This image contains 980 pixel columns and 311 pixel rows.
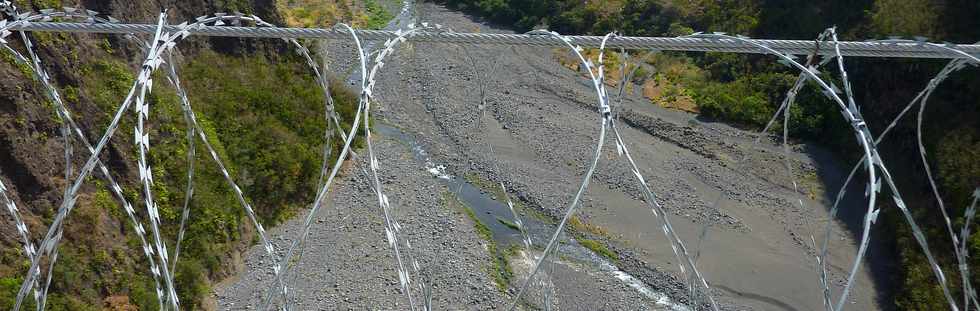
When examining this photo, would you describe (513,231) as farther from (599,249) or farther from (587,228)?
(599,249)

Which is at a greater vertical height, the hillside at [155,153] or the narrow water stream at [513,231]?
the hillside at [155,153]

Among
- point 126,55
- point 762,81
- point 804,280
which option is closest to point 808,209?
point 804,280

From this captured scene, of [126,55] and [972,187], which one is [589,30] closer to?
[972,187]

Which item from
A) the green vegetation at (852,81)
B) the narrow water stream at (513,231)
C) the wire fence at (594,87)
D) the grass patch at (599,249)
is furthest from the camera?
the grass patch at (599,249)

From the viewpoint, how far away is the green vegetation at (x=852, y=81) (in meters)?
12.4

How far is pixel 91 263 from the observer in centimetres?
856

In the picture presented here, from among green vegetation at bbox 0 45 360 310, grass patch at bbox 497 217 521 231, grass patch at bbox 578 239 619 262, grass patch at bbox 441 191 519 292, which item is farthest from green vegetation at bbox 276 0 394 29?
grass patch at bbox 578 239 619 262

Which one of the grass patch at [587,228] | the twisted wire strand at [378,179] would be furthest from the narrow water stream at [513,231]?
the twisted wire strand at [378,179]

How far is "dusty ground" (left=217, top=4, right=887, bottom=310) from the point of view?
11477 mm

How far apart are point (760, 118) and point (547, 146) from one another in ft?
25.7

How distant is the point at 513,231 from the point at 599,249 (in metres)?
2.17

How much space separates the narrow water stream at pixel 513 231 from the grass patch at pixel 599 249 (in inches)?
4.9

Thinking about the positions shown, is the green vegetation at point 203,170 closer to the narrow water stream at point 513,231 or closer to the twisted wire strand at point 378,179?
the narrow water stream at point 513,231

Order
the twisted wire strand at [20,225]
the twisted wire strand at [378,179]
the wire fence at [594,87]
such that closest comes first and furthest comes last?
the wire fence at [594,87] < the twisted wire strand at [378,179] < the twisted wire strand at [20,225]
